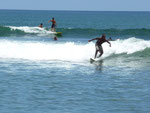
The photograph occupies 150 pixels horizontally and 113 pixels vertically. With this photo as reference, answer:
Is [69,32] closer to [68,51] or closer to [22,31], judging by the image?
[22,31]

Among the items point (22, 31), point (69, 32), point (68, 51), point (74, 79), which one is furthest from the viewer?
point (69, 32)

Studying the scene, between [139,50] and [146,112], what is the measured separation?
50.0 ft

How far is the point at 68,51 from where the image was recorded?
26.4m

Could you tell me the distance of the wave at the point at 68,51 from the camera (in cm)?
2456

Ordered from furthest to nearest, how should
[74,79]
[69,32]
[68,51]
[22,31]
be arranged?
[69,32] < [22,31] < [68,51] < [74,79]

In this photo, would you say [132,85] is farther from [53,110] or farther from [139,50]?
[139,50]

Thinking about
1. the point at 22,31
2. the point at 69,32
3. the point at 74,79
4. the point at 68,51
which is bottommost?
the point at 74,79

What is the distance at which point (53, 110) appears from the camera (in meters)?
11.7

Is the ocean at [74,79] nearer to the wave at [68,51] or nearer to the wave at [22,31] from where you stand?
the wave at [68,51]

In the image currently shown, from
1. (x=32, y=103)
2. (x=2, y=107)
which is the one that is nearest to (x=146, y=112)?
(x=32, y=103)

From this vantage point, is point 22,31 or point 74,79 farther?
point 22,31

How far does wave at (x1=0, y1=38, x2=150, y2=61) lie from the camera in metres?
24.6

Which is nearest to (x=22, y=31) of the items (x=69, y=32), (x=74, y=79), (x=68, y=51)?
(x=69, y=32)

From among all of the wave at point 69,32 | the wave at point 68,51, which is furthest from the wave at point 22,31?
the wave at point 68,51
